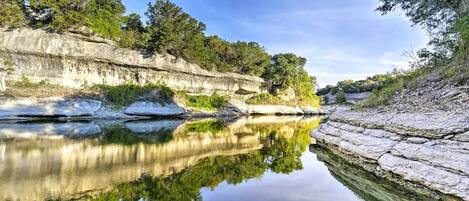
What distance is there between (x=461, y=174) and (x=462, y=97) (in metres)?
3.24

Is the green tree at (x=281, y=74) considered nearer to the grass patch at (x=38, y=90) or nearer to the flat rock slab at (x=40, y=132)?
the grass patch at (x=38, y=90)

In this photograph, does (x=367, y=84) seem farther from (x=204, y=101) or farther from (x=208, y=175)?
(x=208, y=175)

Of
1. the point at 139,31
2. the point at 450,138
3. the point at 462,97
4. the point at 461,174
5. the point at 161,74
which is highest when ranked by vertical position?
the point at 139,31

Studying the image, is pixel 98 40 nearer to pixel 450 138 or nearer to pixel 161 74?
pixel 161 74

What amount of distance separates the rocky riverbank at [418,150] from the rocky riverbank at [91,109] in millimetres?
26962

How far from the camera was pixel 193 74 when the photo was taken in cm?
4753

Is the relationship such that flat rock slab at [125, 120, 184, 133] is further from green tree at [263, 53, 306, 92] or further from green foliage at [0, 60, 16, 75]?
green tree at [263, 53, 306, 92]

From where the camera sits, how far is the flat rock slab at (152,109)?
35.8 meters

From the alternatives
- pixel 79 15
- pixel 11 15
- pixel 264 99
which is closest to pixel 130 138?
pixel 79 15

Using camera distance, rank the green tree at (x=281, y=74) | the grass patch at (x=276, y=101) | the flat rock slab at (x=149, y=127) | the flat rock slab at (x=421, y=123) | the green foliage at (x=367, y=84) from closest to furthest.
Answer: the flat rock slab at (x=421, y=123) < the green foliage at (x=367, y=84) < the flat rock slab at (x=149, y=127) < the grass patch at (x=276, y=101) < the green tree at (x=281, y=74)

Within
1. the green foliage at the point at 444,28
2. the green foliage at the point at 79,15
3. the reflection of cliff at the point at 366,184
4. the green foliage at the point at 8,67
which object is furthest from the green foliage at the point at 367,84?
the green foliage at the point at 8,67

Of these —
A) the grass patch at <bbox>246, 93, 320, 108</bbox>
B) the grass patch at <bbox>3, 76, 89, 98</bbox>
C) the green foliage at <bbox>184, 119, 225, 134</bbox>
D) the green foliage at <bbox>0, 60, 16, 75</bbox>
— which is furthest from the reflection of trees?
the grass patch at <bbox>246, 93, 320, 108</bbox>

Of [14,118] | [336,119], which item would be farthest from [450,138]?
[14,118]

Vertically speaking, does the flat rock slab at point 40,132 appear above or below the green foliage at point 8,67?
below
